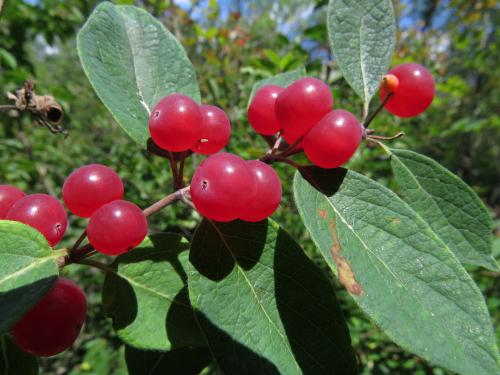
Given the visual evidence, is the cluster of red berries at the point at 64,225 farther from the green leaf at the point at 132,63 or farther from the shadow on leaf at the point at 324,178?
the shadow on leaf at the point at 324,178

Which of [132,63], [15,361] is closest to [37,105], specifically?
[132,63]

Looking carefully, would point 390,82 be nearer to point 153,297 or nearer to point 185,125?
point 185,125

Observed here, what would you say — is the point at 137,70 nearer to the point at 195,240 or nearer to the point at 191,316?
the point at 195,240

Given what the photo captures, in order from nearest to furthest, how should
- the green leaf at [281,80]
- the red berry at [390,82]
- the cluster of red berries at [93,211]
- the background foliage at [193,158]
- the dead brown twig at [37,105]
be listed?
the cluster of red berries at [93,211] < the red berry at [390,82] < the dead brown twig at [37,105] < the green leaf at [281,80] < the background foliage at [193,158]

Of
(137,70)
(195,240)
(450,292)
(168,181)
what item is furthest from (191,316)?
(168,181)

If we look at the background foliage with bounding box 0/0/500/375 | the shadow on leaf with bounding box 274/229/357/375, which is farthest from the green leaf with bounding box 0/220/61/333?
the background foliage with bounding box 0/0/500/375

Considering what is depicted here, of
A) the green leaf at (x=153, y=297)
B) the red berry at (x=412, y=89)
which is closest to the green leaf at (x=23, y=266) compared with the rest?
the green leaf at (x=153, y=297)
